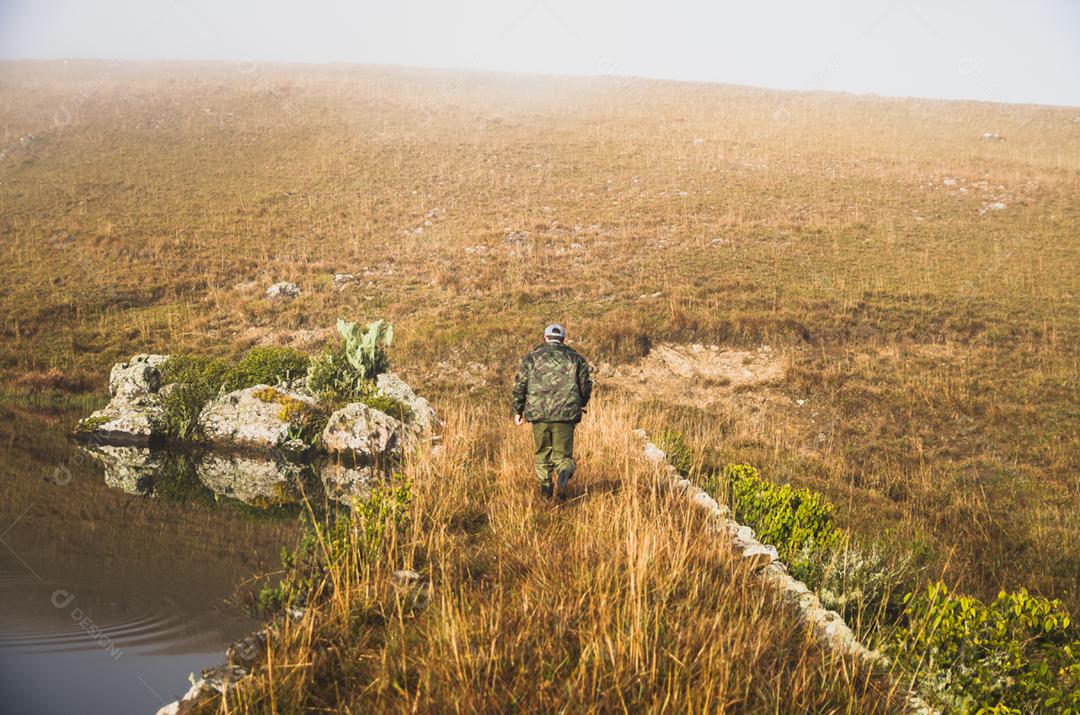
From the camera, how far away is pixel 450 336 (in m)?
19.9

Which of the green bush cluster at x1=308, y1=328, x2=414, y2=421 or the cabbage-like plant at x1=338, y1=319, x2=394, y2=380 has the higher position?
the cabbage-like plant at x1=338, y1=319, x2=394, y2=380

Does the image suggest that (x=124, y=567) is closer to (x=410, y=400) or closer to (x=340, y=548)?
(x=340, y=548)

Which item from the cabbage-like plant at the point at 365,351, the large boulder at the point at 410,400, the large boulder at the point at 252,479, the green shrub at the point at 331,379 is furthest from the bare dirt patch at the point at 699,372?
the large boulder at the point at 252,479

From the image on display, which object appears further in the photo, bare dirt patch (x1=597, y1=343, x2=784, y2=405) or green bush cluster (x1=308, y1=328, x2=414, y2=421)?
bare dirt patch (x1=597, y1=343, x2=784, y2=405)

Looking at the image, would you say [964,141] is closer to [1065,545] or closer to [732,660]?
[1065,545]

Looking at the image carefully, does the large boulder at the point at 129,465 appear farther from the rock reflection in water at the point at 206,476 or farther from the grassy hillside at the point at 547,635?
the grassy hillside at the point at 547,635

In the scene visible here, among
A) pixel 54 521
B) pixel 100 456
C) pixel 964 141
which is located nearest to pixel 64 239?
pixel 100 456

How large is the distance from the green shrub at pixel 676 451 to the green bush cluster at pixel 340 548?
423cm

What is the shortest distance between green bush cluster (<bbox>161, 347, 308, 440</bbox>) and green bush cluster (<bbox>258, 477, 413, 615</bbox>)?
25.9 ft

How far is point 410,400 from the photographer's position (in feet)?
45.0

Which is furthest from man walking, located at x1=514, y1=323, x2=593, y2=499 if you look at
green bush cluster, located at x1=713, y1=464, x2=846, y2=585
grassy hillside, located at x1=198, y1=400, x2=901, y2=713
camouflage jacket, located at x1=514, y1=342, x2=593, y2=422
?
green bush cluster, located at x1=713, y1=464, x2=846, y2=585

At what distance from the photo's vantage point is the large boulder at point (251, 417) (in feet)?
40.5

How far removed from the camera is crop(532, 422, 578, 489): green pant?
24.1ft

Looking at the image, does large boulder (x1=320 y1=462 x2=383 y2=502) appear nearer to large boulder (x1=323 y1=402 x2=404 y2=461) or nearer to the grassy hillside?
large boulder (x1=323 y1=402 x2=404 y2=461)
